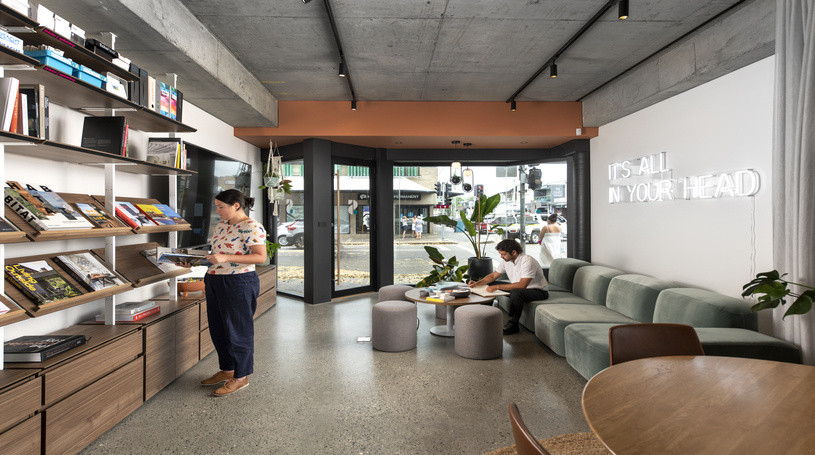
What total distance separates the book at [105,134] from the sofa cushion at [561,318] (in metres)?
3.93

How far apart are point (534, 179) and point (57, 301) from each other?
7.05 m

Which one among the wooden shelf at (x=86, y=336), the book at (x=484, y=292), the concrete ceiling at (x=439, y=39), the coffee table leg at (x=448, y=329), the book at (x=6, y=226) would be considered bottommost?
the coffee table leg at (x=448, y=329)

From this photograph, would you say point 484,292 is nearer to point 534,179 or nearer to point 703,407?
point 703,407

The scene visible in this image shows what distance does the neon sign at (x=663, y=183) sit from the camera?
153 inches

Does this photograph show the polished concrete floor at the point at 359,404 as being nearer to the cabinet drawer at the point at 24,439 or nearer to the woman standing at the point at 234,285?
the woman standing at the point at 234,285

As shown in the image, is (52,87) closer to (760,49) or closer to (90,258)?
(90,258)

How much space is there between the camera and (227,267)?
3312mm

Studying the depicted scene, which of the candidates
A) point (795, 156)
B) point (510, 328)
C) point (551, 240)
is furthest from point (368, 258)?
point (795, 156)

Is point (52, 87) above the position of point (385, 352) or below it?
above

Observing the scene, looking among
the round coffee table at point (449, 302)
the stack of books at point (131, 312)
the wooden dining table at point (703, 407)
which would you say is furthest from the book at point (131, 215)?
the wooden dining table at point (703, 407)

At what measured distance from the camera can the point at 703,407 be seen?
151 centimetres

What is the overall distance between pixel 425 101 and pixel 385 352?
3.86 m

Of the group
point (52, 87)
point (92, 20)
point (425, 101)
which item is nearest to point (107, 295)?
point (52, 87)

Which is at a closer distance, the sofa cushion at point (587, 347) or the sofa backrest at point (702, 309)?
the sofa cushion at point (587, 347)
